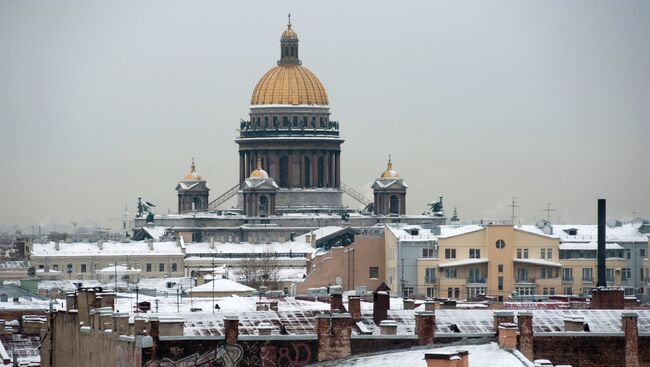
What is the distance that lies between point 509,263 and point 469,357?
294 ft

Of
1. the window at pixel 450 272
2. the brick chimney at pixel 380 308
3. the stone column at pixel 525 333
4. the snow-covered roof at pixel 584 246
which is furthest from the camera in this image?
the snow-covered roof at pixel 584 246

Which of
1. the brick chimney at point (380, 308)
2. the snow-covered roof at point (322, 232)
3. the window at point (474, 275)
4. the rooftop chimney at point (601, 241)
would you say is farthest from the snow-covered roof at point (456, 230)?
the brick chimney at point (380, 308)

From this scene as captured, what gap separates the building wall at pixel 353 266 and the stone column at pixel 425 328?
7600 cm

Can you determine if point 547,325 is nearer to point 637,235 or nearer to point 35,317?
point 35,317

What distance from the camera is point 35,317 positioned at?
263 ft

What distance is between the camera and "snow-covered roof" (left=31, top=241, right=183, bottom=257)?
175500mm

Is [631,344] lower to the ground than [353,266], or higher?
lower

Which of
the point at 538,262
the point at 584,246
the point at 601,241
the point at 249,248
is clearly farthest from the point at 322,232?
the point at 601,241

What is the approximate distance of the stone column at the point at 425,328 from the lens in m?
52.7

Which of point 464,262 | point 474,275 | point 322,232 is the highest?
point 322,232

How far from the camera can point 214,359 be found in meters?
51.7

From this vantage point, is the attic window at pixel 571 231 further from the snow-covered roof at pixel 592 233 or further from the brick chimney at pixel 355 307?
the brick chimney at pixel 355 307

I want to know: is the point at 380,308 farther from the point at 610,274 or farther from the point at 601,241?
the point at 610,274

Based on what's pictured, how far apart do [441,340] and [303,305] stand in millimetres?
20012
